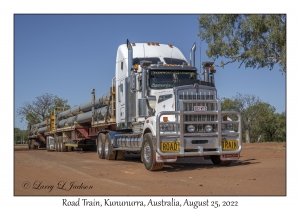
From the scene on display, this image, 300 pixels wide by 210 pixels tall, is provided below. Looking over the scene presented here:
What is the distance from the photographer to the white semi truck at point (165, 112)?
1177 cm

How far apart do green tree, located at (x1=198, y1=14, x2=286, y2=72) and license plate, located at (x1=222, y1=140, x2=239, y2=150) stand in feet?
33.5

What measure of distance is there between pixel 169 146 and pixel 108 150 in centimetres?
654

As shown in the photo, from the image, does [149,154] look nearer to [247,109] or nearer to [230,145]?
[230,145]

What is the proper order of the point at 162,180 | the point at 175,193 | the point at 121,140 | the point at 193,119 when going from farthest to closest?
the point at 121,140 → the point at 193,119 → the point at 162,180 → the point at 175,193

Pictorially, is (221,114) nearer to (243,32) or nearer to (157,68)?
(157,68)

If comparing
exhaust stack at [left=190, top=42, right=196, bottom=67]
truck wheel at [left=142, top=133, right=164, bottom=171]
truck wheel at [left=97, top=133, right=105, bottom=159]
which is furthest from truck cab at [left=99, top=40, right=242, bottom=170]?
truck wheel at [left=97, top=133, right=105, bottom=159]

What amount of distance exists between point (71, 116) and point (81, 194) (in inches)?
762

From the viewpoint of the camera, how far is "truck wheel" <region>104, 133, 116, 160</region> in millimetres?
17350

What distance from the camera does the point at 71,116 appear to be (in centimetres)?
2734

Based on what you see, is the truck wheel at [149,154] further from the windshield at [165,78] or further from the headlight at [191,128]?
the windshield at [165,78]

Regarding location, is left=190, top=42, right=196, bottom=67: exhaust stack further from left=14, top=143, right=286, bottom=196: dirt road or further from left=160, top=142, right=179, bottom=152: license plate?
left=160, top=142, right=179, bottom=152: license plate

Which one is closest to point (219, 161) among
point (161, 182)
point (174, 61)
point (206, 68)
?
point (206, 68)

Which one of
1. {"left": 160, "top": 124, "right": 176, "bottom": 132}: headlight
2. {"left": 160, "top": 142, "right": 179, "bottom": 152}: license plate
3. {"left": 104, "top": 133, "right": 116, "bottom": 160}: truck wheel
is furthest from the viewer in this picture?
{"left": 104, "top": 133, "right": 116, "bottom": 160}: truck wheel

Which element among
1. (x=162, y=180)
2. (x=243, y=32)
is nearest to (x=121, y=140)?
(x=162, y=180)
